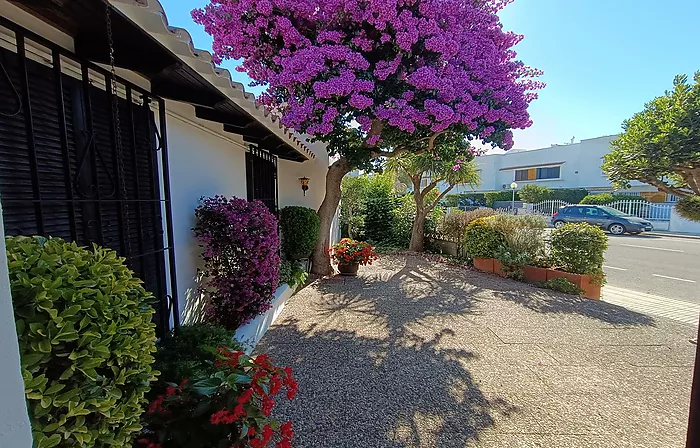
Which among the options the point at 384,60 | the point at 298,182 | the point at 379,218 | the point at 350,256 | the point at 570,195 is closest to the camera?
the point at 384,60

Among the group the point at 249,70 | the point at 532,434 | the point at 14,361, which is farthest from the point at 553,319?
the point at 249,70

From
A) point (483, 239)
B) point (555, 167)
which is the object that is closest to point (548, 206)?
point (555, 167)

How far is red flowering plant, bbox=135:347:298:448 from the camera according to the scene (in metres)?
1.59

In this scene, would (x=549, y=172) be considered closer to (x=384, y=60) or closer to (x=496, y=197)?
(x=496, y=197)

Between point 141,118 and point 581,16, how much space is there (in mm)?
7210

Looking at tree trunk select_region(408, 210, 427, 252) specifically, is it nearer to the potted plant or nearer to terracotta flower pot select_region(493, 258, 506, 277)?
terracotta flower pot select_region(493, 258, 506, 277)

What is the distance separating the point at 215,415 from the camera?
153 cm

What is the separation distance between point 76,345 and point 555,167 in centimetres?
3717

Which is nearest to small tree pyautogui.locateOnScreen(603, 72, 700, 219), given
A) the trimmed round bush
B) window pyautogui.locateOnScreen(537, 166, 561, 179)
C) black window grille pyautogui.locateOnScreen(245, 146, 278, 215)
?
the trimmed round bush

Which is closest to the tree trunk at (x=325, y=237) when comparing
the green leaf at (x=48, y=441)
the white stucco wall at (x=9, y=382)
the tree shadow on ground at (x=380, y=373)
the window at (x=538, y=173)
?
the tree shadow on ground at (x=380, y=373)

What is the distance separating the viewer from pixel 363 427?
96.5 inches

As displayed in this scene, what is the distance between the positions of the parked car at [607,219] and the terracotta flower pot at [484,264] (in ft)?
33.7

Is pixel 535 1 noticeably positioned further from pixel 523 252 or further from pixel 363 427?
pixel 363 427

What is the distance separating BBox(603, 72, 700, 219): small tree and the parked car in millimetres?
12267
